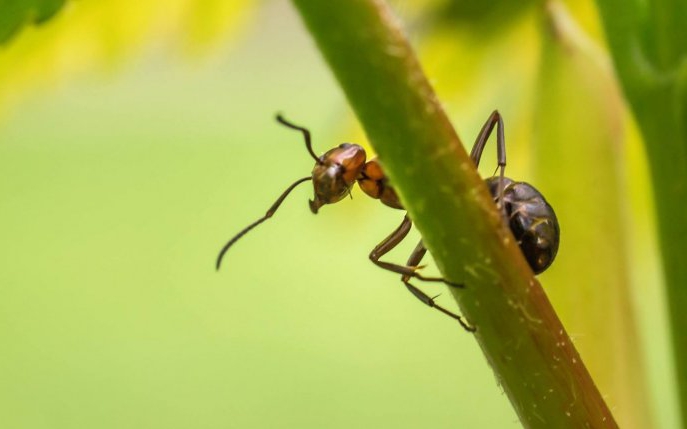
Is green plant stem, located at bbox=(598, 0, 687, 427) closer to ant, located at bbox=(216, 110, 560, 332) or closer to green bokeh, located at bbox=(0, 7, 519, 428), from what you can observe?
ant, located at bbox=(216, 110, 560, 332)

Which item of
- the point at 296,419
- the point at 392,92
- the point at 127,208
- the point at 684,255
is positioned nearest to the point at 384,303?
the point at 296,419

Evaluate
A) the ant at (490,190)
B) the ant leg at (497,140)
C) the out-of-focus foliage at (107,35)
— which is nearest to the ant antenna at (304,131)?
the ant at (490,190)

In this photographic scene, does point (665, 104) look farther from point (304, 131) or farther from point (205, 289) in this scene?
point (205, 289)

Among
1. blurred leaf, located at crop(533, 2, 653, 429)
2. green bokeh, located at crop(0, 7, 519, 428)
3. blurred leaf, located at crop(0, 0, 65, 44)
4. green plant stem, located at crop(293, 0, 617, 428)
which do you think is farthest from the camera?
green bokeh, located at crop(0, 7, 519, 428)

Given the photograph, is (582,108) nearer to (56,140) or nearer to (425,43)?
(425,43)

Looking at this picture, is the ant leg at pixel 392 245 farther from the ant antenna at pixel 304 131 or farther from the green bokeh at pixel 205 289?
the green bokeh at pixel 205 289

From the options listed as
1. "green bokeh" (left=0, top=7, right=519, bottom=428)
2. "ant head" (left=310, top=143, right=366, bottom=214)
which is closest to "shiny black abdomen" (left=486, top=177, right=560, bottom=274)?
"ant head" (left=310, top=143, right=366, bottom=214)

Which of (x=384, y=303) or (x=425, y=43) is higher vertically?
(x=425, y=43)
